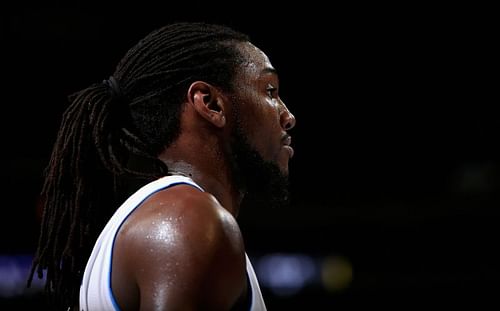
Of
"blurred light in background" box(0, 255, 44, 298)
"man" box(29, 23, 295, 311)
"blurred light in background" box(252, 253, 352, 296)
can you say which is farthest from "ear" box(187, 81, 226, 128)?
"blurred light in background" box(252, 253, 352, 296)

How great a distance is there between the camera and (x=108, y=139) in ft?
5.14

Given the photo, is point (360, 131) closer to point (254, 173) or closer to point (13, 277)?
point (13, 277)

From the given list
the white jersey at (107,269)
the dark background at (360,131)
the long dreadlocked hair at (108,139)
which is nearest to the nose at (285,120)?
the long dreadlocked hair at (108,139)

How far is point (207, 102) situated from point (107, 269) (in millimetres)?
416

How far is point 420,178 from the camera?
5730 mm

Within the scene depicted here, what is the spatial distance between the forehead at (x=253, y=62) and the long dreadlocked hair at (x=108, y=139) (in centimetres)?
2

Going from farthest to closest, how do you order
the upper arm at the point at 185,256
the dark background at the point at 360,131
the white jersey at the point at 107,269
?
the dark background at the point at 360,131
the white jersey at the point at 107,269
the upper arm at the point at 185,256

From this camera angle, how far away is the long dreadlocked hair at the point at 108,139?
155cm

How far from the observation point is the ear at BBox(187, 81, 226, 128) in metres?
1.53

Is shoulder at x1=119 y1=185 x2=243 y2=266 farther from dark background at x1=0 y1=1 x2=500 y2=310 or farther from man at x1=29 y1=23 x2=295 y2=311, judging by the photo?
dark background at x1=0 y1=1 x2=500 y2=310

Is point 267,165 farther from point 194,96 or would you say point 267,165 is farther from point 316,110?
point 316,110

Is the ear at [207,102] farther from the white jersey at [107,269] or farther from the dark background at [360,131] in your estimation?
the dark background at [360,131]

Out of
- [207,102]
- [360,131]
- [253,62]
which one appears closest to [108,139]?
[207,102]

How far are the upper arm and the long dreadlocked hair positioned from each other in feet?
0.95
